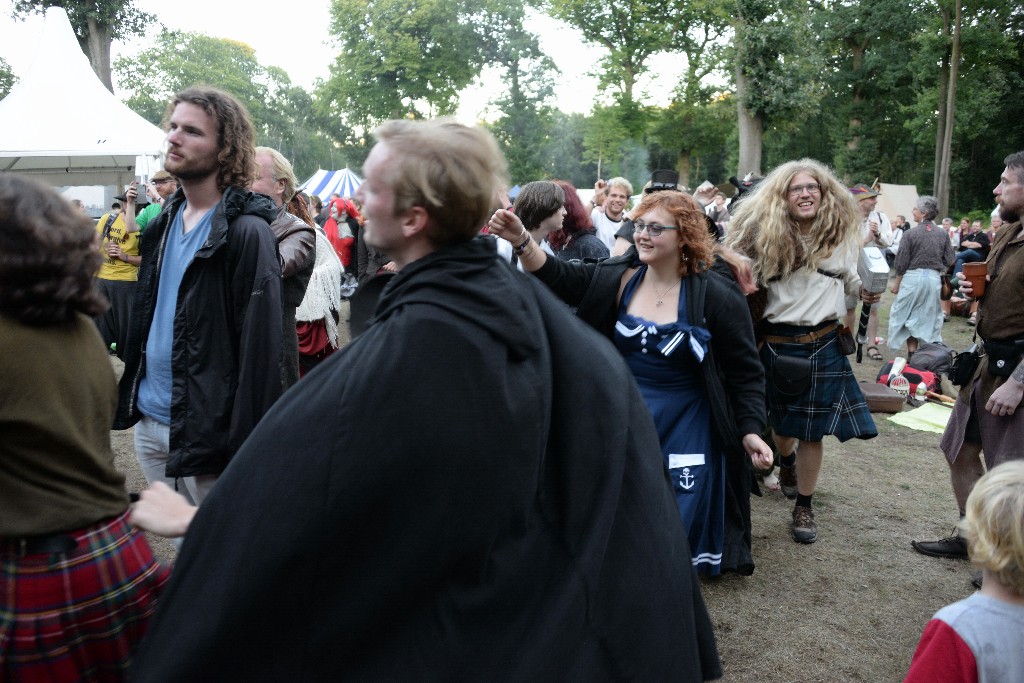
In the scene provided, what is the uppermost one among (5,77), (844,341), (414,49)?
(5,77)

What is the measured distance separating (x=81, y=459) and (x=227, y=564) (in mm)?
671

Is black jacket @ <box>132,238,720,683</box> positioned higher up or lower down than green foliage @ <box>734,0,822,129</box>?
lower down

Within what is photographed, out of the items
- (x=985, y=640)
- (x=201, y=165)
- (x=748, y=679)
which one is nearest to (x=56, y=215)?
(x=201, y=165)

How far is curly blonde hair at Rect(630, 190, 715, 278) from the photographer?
11.5 ft

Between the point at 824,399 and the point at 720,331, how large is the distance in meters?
1.23

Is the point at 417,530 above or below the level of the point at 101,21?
below

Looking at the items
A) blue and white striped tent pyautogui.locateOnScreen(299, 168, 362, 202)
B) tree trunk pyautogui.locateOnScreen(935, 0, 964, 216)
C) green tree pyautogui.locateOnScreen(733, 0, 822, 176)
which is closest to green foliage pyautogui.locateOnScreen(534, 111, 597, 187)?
tree trunk pyautogui.locateOnScreen(935, 0, 964, 216)

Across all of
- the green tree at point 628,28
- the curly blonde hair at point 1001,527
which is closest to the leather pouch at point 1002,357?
the curly blonde hair at point 1001,527

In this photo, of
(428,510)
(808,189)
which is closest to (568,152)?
A: (808,189)

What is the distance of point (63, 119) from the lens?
12.0m

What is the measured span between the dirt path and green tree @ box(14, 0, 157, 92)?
1700 cm

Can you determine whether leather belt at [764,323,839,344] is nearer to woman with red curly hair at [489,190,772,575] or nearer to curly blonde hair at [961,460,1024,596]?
woman with red curly hair at [489,190,772,575]

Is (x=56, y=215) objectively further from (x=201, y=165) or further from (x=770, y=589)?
(x=770, y=589)

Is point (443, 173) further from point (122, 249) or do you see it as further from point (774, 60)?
point (774, 60)
